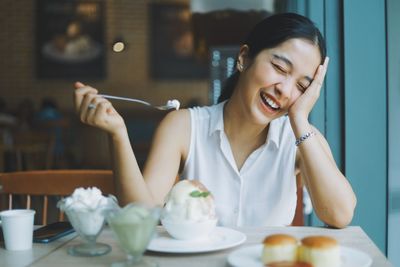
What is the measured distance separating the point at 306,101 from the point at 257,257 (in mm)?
636

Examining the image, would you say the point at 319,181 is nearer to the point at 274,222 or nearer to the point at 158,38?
the point at 274,222

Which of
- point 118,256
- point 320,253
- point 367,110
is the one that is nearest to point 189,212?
point 118,256

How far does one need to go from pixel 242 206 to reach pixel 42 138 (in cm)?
393

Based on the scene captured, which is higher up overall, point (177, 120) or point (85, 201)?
point (177, 120)

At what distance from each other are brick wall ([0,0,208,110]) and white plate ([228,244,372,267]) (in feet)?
21.0

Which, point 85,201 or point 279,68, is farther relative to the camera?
point 279,68

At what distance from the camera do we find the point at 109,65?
7.34 m

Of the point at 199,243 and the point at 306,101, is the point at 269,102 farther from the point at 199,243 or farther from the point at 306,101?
the point at 199,243

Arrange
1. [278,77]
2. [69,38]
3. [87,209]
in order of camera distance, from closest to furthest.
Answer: [87,209] → [278,77] → [69,38]

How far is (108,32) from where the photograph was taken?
7.25 m

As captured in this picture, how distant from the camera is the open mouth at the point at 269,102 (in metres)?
1.50

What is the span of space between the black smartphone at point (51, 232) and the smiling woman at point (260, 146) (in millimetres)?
164

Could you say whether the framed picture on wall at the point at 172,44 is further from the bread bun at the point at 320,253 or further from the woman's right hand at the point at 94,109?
the bread bun at the point at 320,253

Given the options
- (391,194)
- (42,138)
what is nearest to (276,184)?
(391,194)
